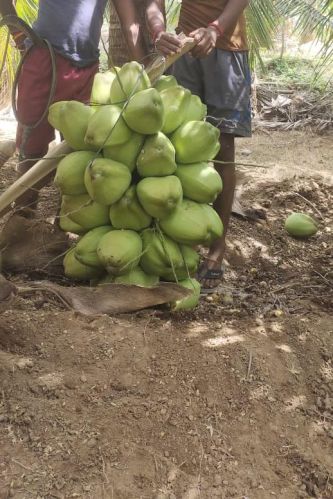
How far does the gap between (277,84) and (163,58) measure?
8261 millimetres

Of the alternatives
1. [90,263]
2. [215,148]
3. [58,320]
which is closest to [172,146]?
[215,148]

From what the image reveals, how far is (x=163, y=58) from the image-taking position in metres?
2.40

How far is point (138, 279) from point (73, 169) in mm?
520

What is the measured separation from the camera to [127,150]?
2.20m

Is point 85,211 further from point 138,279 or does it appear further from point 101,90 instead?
point 101,90

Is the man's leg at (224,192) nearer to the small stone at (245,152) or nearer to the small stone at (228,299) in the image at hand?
the small stone at (228,299)

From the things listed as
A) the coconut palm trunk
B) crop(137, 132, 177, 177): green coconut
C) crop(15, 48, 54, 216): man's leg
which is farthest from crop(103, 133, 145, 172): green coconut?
the coconut palm trunk

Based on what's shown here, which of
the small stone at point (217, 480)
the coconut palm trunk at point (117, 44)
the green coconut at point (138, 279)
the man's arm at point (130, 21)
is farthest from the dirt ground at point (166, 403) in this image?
the coconut palm trunk at point (117, 44)

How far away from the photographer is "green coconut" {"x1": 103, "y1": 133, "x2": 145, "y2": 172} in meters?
2.18

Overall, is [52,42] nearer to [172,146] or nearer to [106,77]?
[106,77]

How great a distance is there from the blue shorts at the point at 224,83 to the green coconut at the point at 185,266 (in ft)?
2.64

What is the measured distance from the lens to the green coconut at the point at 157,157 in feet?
7.00

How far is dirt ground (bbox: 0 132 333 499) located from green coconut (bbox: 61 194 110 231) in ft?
1.23

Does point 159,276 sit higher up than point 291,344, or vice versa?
point 159,276
